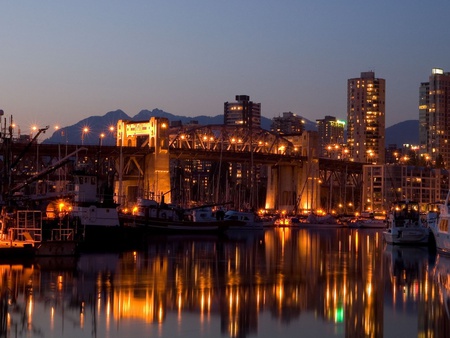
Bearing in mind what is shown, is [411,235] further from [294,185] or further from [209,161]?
[294,185]

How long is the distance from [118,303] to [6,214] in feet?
50.2

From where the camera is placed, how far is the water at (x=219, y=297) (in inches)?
1041

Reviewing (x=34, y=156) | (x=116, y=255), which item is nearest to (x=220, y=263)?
(x=116, y=255)

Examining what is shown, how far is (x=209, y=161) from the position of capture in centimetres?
14488

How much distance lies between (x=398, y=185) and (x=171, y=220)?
3953 inches

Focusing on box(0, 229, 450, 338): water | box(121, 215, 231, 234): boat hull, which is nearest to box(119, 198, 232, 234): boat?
box(121, 215, 231, 234): boat hull

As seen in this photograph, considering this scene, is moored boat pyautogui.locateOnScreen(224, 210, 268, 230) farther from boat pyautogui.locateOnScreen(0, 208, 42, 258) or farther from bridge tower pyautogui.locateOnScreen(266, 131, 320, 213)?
boat pyautogui.locateOnScreen(0, 208, 42, 258)

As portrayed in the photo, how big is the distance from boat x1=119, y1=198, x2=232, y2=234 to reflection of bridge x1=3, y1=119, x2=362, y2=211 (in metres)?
17.2

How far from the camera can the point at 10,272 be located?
125 feet

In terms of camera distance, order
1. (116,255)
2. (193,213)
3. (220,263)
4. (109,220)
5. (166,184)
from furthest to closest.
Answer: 1. (166,184)
2. (193,213)
3. (109,220)
4. (116,255)
5. (220,263)

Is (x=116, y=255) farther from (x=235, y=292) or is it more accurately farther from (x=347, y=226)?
(x=347, y=226)

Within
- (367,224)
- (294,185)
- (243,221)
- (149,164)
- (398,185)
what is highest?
(149,164)

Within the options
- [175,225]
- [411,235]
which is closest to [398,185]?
[175,225]

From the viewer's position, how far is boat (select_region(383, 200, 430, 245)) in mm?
65438
